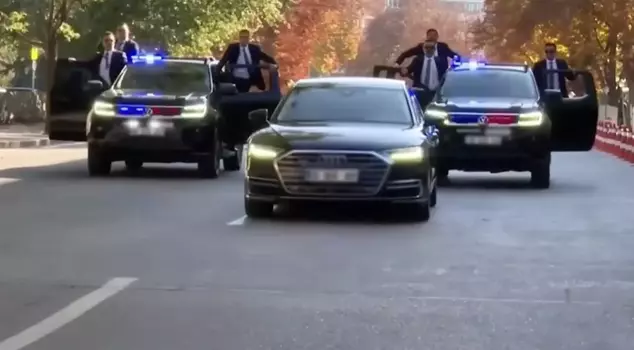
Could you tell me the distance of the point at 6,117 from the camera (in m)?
50.6

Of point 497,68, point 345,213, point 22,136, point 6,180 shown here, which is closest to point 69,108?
point 6,180

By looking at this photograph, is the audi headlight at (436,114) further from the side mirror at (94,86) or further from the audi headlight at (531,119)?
the side mirror at (94,86)

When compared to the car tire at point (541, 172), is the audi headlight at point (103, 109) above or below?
above

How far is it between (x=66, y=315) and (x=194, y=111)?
1202 cm

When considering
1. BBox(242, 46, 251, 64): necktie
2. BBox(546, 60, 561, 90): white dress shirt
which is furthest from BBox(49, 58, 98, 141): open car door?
BBox(546, 60, 561, 90): white dress shirt

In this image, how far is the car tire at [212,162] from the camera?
70.9 ft

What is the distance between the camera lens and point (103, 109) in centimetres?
2106

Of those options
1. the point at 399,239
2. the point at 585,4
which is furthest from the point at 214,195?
the point at 585,4

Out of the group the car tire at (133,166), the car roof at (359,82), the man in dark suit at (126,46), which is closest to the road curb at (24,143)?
the man in dark suit at (126,46)

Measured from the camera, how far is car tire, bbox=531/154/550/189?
20922mm

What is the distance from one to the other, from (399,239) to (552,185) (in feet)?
28.8

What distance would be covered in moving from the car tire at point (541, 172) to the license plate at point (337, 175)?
21.4 ft

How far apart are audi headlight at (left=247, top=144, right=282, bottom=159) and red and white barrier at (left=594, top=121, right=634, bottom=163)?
749 inches

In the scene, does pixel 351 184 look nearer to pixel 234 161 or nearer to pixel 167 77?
pixel 167 77
